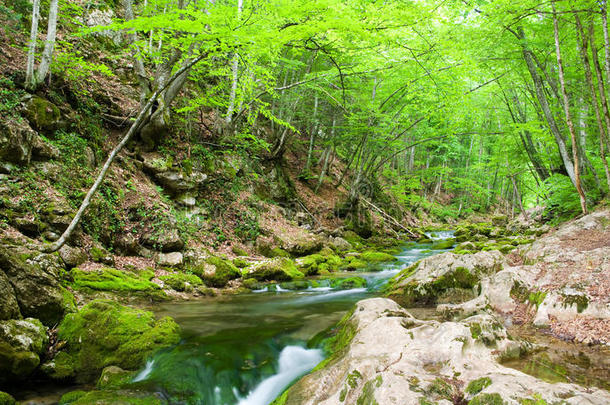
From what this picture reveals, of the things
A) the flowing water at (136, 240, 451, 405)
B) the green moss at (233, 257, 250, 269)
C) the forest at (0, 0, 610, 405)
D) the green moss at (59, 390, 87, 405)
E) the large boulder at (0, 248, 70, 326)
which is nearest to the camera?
the green moss at (59, 390, 87, 405)

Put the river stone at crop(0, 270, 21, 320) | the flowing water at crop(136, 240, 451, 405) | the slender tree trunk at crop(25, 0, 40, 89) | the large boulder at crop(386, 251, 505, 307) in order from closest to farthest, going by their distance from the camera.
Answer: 1. the river stone at crop(0, 270, 21, 320)
2. the flowing water at crop(136, 240, 451, 405)
3. the large boulder at crop(386, 251, 505, 307)
4. the slender tree trunk at crop(25, 0, 40, 89)

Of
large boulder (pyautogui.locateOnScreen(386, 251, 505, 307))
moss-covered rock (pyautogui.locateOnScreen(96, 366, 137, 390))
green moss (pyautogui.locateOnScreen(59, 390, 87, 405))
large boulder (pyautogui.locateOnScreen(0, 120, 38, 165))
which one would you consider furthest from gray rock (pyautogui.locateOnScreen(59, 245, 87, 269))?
large boulder (pyautogui.locateOnScreen(386, 251, 505, 307))

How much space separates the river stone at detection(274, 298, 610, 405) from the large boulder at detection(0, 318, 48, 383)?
114 inches

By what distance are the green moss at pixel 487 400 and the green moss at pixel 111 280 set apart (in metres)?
6.23

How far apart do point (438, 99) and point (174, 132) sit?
11.0 meters

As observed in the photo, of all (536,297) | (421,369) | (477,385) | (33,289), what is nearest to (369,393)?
(421,369)

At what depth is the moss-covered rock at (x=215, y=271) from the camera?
8.23m

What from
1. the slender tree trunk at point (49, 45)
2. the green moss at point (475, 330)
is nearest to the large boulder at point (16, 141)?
the slender tree trunk at point (49, 45)

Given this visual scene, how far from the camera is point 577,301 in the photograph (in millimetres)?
4164

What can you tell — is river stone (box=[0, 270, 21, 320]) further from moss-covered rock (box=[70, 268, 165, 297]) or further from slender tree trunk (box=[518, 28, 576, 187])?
slender tree trunk (box=[518, 28, 576, 187])

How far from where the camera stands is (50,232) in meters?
6.27

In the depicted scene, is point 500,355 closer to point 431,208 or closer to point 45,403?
point 45,403

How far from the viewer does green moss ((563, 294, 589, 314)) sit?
13.4 feet

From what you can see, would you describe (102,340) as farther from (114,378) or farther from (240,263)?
(240,263)
